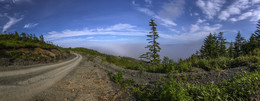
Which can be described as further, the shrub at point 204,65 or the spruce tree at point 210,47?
the spruce tree at point 210,47

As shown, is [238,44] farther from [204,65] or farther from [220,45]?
[204,65]

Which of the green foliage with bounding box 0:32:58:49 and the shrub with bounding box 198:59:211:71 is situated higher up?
the green foliage with bounding box 0:32:58:49

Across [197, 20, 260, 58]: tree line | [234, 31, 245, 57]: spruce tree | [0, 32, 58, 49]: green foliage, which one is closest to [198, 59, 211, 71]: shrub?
[0, 32, 58, 49]: green foliage

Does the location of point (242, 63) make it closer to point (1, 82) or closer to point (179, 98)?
point (179, 98)

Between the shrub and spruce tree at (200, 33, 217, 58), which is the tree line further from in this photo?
the shrub

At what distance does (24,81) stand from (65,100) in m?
3.02

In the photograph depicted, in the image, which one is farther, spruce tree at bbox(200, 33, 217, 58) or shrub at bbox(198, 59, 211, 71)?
spruce tree at bbox(200, 33, 217, 58)

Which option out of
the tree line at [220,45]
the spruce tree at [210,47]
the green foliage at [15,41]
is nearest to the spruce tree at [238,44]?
the tree line at [220,45]

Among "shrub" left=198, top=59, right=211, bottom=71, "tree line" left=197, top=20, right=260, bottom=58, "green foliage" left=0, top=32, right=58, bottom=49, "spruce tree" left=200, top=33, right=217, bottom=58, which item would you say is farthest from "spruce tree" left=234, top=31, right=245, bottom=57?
"green foliage" left=0, top=32, right=58, bottom=49

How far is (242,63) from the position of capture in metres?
7.38

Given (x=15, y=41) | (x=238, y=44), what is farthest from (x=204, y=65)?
(x=238, y=44)

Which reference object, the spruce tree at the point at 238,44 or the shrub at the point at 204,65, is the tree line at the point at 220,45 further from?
the shrub at the point at 204,65

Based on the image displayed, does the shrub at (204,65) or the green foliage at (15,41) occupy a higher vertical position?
the green foliage at (15,41)

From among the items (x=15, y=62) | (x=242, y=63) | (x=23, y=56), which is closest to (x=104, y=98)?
(x=15, y=62)
